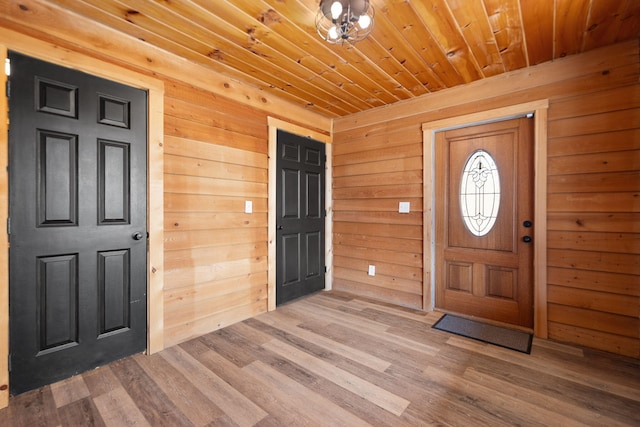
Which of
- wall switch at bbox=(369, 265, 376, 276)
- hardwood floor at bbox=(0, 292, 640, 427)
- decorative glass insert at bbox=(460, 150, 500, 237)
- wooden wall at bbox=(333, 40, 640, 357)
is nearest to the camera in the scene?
hardwood floor at bbox=(0, 292, 640, 427)

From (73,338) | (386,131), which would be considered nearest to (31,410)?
(73,338)

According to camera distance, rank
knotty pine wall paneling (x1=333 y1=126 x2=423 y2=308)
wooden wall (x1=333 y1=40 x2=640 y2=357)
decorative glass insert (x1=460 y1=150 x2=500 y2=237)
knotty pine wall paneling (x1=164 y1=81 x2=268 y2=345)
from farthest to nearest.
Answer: knotty pine wall paneling (x1=333 y1=126 x2=423 y2=308)
decorative glass insert (x1=460 y1=150 x2=500 y2=237)
knotty pine wall paneling (x1=164 y1=81 x2=268 y2=345)
wooden wall (x1=333 y1=40 x2=640 y2=357)

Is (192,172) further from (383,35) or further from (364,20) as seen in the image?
(383,35)

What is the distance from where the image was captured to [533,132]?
102 inches

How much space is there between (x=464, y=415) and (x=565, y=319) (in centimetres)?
153

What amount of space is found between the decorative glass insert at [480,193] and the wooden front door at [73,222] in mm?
2997

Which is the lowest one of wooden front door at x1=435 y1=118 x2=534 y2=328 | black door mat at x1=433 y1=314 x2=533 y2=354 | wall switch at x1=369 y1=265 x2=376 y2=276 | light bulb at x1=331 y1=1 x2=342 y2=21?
black door mat at x1=433 y1=314 x2=533 y2=354

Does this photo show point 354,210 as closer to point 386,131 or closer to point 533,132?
point 386,131

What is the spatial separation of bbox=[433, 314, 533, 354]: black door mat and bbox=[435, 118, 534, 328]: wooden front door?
0.15 meters

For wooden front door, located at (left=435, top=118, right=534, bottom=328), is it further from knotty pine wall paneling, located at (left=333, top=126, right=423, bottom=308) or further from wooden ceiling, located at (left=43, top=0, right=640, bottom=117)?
wooden ceiling, located at (left=43, top=0, right=640, bottom=117)

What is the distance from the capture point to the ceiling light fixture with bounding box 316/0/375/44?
63.7 inches

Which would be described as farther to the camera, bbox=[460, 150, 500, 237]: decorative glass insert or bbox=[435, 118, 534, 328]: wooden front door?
bbox=[460, 150, 500, 237]: decorative glass insert

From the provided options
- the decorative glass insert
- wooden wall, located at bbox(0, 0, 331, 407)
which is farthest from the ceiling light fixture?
the decorative glass insert

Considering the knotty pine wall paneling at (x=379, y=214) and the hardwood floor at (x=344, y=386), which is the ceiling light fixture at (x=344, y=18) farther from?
the hardwood floor at (x=344, y=386)
